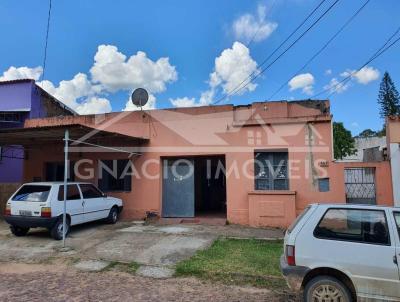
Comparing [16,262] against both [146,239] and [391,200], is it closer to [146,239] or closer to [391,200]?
[146,239]

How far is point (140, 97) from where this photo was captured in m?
13.1

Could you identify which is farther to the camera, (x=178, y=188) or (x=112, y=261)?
(x=178, y=188)

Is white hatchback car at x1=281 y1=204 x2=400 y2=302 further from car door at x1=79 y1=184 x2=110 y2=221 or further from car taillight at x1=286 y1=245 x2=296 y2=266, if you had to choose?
car door at x1=79 y1=184 x2=110 y2=221

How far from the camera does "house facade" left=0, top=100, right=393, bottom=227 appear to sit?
36.2ft

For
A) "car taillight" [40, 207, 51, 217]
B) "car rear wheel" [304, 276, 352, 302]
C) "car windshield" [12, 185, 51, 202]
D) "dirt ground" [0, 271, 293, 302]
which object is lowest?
"dirt ground" [0, 271, 293, 302]

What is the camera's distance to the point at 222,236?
978cm

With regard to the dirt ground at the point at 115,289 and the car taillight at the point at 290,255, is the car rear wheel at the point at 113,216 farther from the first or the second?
the car taillight at the point at 290,255

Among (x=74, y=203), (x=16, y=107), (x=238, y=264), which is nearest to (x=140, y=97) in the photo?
(x=74, y=203)

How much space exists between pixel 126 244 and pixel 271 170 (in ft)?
17.9

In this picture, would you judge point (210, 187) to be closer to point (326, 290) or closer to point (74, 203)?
point (74, 203)

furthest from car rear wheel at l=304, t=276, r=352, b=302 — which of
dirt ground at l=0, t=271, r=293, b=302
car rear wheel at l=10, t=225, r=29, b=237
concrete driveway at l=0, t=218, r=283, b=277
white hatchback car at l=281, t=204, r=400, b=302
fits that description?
car rear wheel at l=10, t=225, r=29, b=237

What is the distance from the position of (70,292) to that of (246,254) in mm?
3833

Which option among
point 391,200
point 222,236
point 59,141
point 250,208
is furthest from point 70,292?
point 391,200

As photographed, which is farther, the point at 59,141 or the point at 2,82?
the point at 2,82
